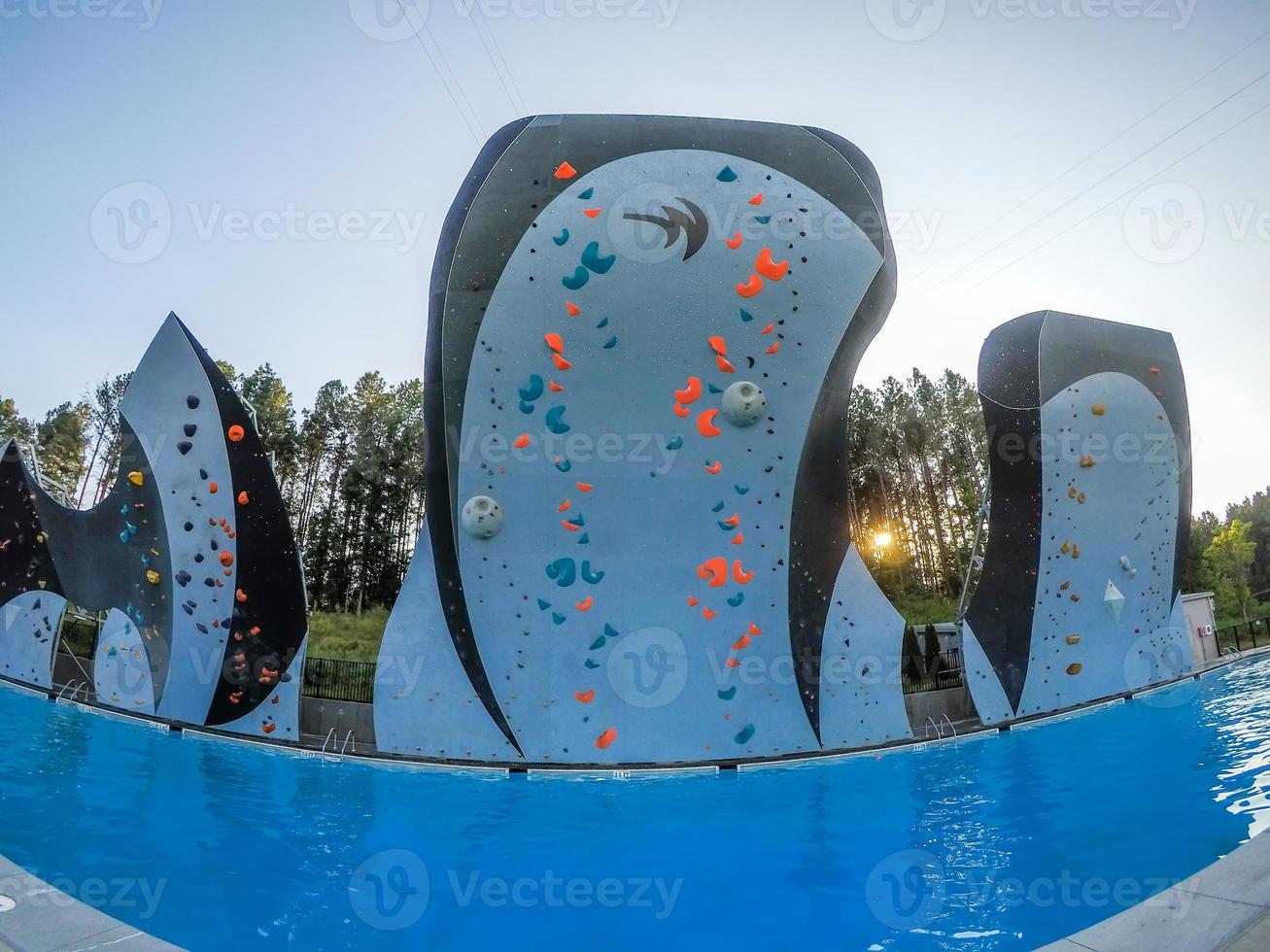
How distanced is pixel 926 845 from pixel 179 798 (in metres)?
6.49

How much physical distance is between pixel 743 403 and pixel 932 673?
6.90 metres

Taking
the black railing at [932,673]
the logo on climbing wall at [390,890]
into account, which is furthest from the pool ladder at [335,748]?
the black railing at [932,673]

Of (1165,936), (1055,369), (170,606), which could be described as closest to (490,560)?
(170,606)

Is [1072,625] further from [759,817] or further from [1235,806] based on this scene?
[759,817]

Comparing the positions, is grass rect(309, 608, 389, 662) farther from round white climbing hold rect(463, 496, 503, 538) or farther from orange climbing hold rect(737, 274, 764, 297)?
orange climbing hold rect(737, 274, 764, 297)

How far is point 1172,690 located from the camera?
36.1ft

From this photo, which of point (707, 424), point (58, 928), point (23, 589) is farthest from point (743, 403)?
point (23, 589)

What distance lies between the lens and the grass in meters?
17.0

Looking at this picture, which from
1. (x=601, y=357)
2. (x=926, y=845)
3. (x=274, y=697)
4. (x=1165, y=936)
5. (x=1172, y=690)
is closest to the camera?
(x=1165, y=936)

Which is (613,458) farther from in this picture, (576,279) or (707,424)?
(576,279)

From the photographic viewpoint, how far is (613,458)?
7758 millimetres

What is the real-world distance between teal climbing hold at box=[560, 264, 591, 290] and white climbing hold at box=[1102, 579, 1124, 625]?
912 centimetres

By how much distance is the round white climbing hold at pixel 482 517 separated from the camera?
761 cm

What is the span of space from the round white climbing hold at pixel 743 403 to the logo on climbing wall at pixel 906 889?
4.56 meters
